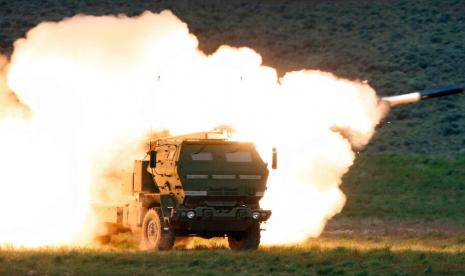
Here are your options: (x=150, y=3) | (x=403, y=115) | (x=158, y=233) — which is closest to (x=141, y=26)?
(x=158, y=233)

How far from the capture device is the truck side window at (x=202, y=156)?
3591 cm

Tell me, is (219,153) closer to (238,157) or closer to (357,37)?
(238,157)

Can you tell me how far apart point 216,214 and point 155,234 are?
5.93 ft

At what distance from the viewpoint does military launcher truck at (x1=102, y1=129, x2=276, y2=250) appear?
117 feet

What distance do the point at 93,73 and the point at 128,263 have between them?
974 cm

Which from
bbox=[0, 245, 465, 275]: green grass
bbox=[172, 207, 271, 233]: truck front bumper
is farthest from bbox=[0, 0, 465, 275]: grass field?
bbox=[172, 207, 271, 233]: truck front bumper

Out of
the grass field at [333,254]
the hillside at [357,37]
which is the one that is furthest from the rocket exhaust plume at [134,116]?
the hillside at [357,37]

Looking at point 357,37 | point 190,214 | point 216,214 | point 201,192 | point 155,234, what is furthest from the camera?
point 357,37

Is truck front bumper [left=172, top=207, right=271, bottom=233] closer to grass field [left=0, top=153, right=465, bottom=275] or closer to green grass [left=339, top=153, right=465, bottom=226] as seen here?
grass field [left=0, top=153, right=465, bottom=275]

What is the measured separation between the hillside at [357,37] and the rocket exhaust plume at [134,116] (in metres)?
32.9

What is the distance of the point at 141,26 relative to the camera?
41.2m

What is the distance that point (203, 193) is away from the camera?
3559 centimetres

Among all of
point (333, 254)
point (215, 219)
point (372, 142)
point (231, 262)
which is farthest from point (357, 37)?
point (231, 262)

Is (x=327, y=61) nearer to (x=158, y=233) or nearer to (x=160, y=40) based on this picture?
(x=160, y=40)
